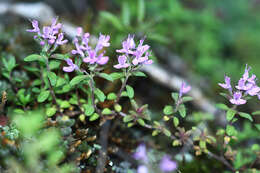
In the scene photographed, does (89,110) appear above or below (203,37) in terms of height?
below

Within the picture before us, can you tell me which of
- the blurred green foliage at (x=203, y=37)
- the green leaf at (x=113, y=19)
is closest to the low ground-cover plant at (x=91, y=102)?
the green leaf at (x=113, y=19)

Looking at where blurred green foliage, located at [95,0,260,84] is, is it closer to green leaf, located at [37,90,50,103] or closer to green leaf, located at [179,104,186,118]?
green leaf, located at [179,104,186,118]

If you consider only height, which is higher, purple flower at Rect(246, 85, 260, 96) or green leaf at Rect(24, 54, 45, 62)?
purple flower at Rect(246, 85, 260, 96)

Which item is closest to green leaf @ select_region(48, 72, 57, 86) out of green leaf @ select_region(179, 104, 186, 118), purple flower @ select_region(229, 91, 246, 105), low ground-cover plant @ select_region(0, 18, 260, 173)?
low ground-cover plant @ select_region(0, 18, 260, 173)

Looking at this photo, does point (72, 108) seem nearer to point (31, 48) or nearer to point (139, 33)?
point (31, 48)

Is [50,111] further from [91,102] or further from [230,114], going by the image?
[230,114]

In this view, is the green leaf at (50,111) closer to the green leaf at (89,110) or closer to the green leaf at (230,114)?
the green leaf at (89,110)

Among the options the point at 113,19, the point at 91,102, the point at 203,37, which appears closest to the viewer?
the point at 91,102

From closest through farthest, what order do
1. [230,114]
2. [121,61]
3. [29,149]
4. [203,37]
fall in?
1. [29,149]
2. [121,61]
3. [230,114]
4. [203,37]

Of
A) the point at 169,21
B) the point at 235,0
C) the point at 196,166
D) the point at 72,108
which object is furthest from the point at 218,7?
the point at 72,108

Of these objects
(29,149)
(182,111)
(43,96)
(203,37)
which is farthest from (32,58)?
(203,37)

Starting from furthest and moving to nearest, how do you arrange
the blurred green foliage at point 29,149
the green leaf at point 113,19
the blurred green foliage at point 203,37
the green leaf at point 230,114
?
1. the blurred green foliage at point 203,37
2. the green leaf at point 113,19
3. the green leaf at point 230,114
4. the blurred green foliage at point 29,149
